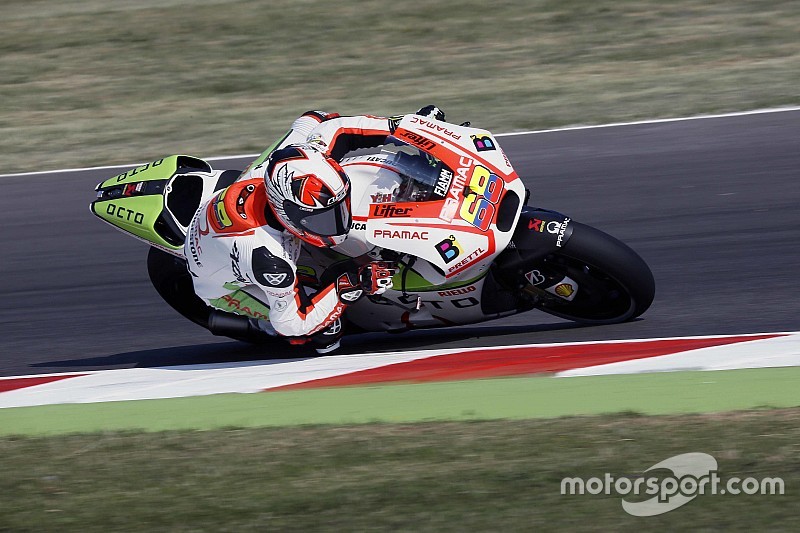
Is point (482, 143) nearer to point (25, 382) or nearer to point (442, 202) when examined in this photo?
point (442, 202)

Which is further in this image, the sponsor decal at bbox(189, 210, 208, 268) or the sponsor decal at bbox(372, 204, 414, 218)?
the sponsor decal at bbox(189, 210, 208, 268)

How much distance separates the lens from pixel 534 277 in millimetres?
6270

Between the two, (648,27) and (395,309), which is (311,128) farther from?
(648,27)

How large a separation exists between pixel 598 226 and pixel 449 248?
9.46 ft

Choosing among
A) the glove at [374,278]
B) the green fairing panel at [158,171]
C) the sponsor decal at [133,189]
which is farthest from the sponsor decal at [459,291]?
the sponsor decal at [133,189]

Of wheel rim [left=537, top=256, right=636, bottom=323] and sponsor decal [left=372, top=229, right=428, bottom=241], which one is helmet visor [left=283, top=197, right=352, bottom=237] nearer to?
sponsor decal [left=372, top=229, right=428, bottom=241]

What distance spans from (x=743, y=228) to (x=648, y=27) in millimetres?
6824

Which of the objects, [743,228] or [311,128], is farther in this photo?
[743,228]

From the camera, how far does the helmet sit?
572 centimetres

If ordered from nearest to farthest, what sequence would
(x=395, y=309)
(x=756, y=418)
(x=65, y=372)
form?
1. (x=756, y=418)
2. (x=395, y=309)
3. (x=65, y=372)

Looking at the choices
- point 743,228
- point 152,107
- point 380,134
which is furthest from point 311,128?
point 152,107

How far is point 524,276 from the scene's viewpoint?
6254 mm

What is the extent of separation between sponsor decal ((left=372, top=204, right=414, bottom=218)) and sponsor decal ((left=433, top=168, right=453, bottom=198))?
163 millimetres

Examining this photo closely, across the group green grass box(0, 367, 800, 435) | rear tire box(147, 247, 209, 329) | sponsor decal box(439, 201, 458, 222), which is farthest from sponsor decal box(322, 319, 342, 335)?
rear tire box(147, 247, 209, 329)
